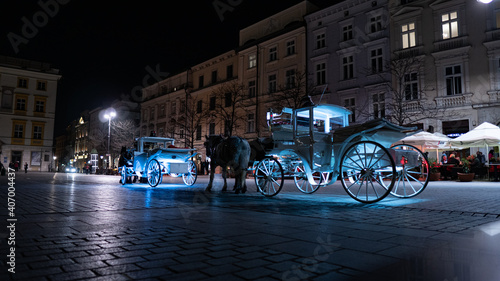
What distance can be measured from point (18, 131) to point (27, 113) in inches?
127

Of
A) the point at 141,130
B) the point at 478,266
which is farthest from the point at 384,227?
the point at 141,130

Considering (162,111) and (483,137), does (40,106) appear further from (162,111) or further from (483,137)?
(483,137)

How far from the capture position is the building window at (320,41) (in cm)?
3050

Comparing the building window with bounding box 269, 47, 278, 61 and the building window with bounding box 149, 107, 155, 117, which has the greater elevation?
the building window with bounding box 269, 47, 278, 61

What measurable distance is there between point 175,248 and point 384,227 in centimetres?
267

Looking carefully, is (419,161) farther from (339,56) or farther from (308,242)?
(339,56)

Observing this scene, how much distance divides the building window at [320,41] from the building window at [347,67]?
8.51ft

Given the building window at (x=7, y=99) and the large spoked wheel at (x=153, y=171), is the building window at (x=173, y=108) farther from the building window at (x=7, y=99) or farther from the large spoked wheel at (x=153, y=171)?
the large spoked wheel at (x=153, y=171)

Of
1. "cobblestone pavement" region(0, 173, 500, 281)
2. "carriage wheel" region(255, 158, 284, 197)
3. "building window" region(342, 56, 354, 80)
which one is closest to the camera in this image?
"cobblestone pavement" region(0, 173, 500, 281)

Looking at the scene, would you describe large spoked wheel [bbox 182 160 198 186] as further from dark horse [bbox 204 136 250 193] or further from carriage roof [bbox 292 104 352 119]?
carriage roof [bbox 292 104 352 119]

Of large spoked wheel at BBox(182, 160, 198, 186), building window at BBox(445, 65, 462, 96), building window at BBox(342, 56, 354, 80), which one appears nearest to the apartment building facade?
large spoked wheel at BBox(182, 160, 198, 186)

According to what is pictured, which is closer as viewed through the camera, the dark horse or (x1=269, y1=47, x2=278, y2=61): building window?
the dark horse

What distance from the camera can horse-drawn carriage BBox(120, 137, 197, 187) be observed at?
13148mm

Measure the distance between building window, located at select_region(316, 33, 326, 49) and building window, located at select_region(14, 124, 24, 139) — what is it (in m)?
50.0
